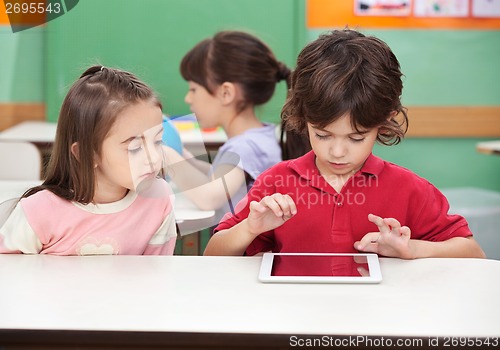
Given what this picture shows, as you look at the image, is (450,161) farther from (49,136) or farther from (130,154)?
(130,154)

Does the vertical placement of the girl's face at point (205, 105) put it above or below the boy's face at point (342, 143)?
below

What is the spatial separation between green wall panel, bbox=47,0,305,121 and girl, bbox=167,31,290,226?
1.10 meters

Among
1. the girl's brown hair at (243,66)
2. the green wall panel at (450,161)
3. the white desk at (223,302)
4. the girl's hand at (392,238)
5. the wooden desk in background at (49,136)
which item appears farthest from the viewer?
the green wall panel at (450,161)

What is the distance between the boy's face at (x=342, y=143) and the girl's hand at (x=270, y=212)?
14 cm

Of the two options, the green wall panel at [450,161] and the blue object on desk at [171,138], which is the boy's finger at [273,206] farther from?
the green wall panel at [450,161]

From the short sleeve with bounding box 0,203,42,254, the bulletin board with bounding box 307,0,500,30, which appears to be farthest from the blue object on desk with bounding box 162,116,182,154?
the bulletin board with bounding box 307,0,500,30

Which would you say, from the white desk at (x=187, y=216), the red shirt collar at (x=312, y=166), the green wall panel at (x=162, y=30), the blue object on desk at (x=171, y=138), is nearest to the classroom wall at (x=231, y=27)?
the green wall panel at (x=162, y=30)

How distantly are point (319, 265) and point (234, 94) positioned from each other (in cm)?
123

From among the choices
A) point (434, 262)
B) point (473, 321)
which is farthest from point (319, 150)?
point (473, 321)

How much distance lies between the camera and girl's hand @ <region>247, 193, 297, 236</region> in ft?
4.07

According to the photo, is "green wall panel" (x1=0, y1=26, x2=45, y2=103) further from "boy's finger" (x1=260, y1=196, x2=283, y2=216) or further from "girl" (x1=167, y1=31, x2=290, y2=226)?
"boy's finger" (x1=260, y1=196, x2=283, y2=216)

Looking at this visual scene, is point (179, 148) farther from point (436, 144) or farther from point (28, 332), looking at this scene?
point (436, 144)

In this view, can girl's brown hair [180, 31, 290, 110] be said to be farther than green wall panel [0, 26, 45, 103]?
No

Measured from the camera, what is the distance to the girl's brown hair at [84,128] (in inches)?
56.3
